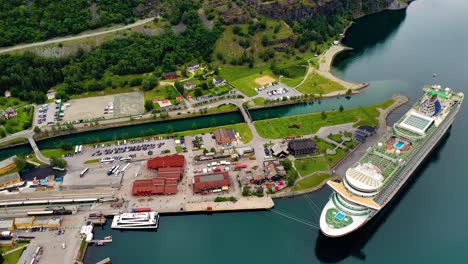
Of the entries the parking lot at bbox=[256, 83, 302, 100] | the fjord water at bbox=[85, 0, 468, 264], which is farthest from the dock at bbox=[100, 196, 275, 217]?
the parking lot at bbox=[256, 83, 302, 100]

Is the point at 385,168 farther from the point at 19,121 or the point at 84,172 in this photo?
the point at 19,121

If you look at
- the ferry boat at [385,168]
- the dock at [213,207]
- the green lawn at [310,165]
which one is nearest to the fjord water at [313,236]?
the dock at [213,207]

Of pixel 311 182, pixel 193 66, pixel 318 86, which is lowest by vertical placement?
pixel 311 182

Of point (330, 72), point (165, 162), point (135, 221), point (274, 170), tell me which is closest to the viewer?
point (135, 221)

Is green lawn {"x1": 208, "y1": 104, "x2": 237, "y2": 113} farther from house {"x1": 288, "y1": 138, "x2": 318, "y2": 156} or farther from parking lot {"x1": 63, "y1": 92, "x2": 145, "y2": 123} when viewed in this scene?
house {"x1": 288, "y1": 138, "x2": 318, "y2": 156}

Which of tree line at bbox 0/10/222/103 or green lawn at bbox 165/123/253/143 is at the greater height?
tree line at bbox 0/10/222/103

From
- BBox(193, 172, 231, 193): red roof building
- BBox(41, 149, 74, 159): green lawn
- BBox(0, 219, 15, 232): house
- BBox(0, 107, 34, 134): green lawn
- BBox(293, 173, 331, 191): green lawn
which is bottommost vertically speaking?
BBox(0, 219, 15, 232): house

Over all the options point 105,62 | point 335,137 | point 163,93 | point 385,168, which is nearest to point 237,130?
point 335,137
